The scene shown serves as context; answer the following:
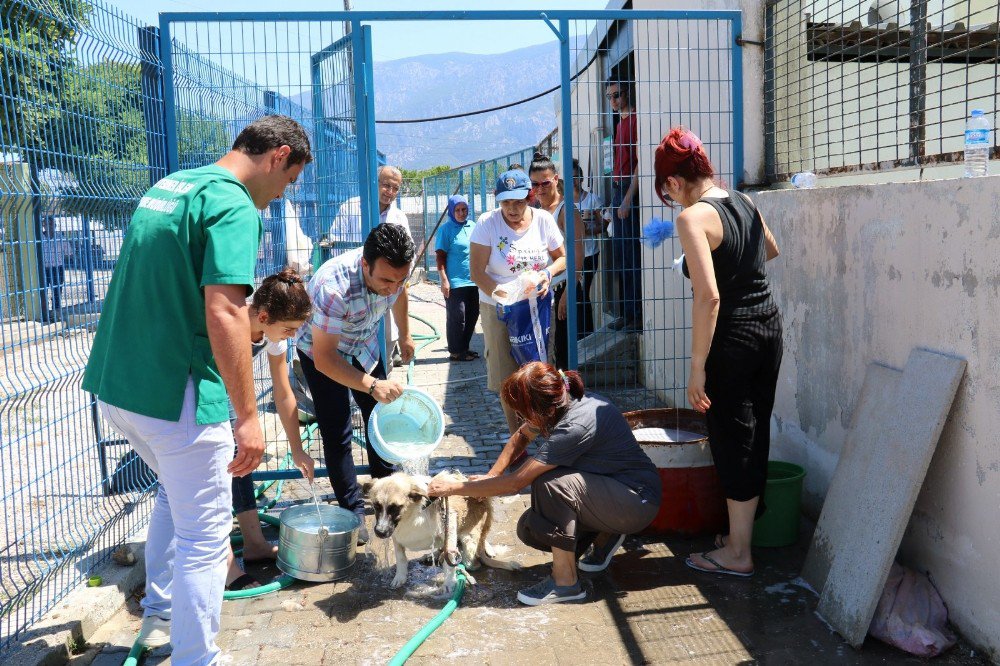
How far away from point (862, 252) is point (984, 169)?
77cm

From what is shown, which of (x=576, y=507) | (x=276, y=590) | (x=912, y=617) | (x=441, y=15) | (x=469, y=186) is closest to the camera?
(x=912, y=617)

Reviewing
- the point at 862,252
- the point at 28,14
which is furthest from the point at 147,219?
the point at 862,252

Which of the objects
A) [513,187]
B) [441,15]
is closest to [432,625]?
[513,187]

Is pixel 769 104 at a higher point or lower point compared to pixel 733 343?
higher

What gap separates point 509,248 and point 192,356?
333 centimetres

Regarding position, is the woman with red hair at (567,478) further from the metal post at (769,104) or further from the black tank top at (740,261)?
the metal post at (769,104)

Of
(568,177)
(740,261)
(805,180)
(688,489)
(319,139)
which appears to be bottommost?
(688,489)

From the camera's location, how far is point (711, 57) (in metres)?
6.73

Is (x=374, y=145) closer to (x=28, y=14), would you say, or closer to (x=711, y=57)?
(x=28, y=14)

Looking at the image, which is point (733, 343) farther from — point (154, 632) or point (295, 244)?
point (295, 244)

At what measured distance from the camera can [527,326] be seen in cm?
607

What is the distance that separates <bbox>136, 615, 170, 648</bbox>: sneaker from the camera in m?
3.88

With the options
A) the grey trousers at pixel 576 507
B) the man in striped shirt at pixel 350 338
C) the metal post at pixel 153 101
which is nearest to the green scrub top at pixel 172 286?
the man in striped shirt at pixel 350 338

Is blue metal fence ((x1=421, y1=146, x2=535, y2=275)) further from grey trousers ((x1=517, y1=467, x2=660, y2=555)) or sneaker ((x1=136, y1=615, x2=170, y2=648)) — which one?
sneaker ((x1=136, y1=615, x2=170, y2=648))
